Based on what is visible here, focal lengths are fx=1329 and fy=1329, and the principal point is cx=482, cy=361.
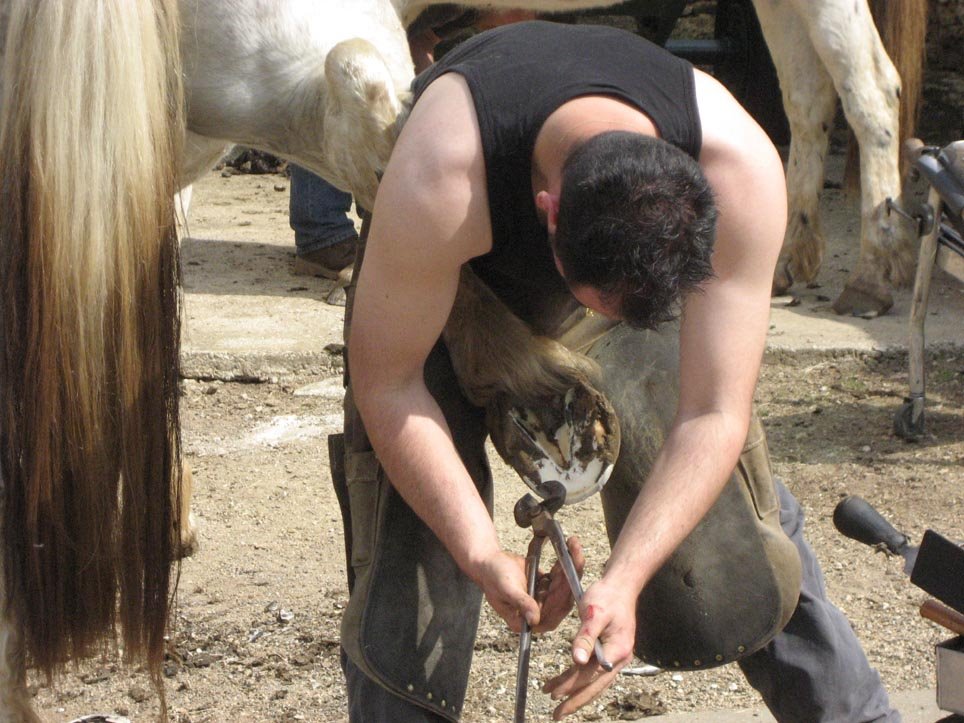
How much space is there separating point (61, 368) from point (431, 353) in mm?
526

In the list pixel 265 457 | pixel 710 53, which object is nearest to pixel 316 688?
pixel 265 457

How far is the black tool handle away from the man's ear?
0.53 metres

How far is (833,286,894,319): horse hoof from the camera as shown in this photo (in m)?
4.49

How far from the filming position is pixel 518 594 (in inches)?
64.4

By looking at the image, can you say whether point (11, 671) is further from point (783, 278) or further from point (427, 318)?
point (783, 278)

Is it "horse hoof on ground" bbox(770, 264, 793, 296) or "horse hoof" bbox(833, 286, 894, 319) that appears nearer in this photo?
"horse hoof" bbox(833, 286, 894, 319)

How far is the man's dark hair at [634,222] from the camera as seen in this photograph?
1541mm

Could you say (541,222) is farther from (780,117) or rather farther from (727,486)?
(780,117)

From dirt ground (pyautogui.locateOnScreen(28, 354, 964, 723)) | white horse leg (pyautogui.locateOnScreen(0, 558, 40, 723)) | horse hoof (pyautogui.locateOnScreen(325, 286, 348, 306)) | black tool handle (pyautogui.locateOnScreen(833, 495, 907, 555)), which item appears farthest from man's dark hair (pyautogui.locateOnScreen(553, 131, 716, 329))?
horse hoof (pyautogui.locateOnScreen(325, 286, 348, 306))

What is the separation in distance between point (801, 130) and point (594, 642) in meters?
3.61

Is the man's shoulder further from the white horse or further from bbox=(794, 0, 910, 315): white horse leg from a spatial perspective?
bbox=(794, 0, 910, 315): white horse leg

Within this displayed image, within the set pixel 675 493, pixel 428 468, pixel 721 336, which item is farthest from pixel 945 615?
pixel 428 468

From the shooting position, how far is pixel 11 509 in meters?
1.88

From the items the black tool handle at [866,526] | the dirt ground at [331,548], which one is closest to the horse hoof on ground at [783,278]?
the dirt ground at [331,548]
